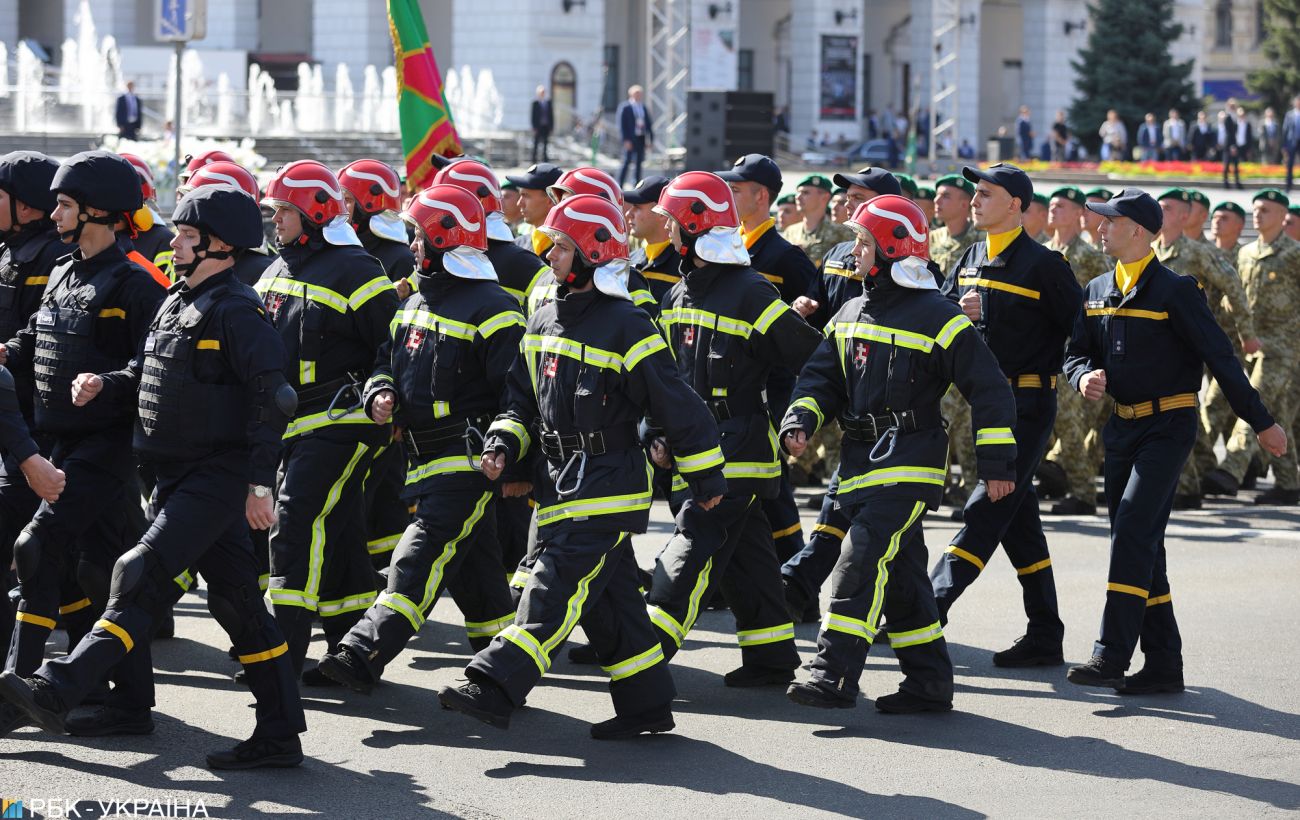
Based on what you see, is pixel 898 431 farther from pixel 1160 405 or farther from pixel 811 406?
pixel 1160 405

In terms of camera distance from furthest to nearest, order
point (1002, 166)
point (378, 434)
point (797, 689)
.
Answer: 1. point (1002, 166)
2. point (378, 434)
3. point (797, 689)

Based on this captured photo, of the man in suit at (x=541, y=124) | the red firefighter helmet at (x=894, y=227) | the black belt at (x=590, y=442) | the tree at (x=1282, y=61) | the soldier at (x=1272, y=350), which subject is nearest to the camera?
the black belt at (x=590, y=442)

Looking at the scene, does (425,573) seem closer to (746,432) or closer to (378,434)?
(378,434)

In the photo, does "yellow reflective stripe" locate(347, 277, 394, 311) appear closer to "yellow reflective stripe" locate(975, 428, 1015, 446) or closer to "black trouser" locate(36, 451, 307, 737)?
"black trouser" locate(36, 451, 307, 737)

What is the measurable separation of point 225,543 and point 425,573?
108 centimetres

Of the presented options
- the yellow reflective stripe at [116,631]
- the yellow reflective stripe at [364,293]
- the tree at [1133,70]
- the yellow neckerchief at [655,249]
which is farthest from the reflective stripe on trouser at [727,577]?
the tree at [1133,70]

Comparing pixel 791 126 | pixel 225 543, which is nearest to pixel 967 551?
pixel 225 543

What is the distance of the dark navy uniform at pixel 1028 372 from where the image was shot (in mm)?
8953

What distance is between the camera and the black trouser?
266 inches

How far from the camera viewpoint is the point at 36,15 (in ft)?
217

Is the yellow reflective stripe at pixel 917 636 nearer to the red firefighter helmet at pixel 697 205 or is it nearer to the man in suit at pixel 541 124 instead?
the red firefighter helmet at pixel 697 205

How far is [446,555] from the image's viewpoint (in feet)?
26.2

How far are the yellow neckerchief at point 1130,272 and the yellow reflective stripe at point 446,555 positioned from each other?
3.03 metres

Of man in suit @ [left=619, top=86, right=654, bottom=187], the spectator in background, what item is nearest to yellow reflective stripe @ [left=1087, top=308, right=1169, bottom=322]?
man in suit @ [left=619, top=86, right=654, bottom=187]
